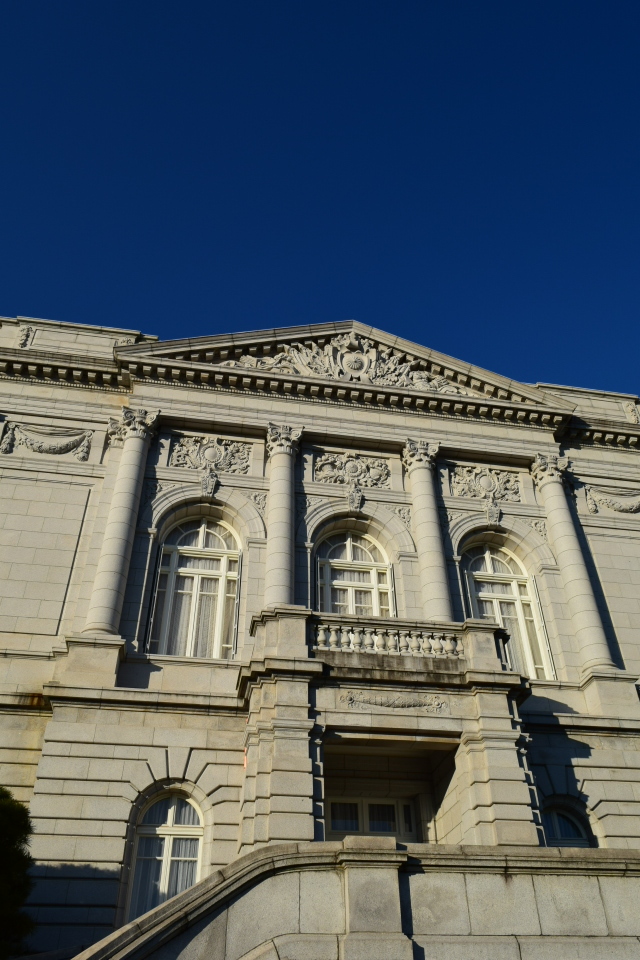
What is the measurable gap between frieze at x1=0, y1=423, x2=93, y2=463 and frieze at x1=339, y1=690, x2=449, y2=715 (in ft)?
36.5

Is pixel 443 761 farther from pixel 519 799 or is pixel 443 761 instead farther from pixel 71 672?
pixel 71 672

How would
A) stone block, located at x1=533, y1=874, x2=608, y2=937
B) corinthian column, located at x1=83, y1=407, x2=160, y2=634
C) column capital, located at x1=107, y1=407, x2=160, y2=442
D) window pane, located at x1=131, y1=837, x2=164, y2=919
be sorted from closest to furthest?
stone block, located at x1=533, y1=874, x2=608, y2=937
window pane, located at x1=131, y1=837, x2=164, y2=919
corinthian column, located at x1=83, y1=407, x2=160, y2=634
column capital, located at x1=107, y1=407, x2=160, y2=442

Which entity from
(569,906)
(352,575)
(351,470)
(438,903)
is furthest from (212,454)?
(569,906)

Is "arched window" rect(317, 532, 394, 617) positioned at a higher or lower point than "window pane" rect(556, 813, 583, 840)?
higher

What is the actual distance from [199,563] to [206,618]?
173 centimetres

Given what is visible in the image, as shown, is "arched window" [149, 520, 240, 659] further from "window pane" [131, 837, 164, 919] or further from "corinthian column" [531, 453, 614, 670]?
"corinthian column" [531, 453, 614, 670]

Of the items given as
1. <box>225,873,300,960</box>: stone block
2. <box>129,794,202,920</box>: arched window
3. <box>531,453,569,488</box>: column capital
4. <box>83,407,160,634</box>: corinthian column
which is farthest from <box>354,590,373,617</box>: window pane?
<box>225,873,300,960</box>: stone block

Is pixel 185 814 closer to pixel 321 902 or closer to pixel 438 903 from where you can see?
pixel 321 902

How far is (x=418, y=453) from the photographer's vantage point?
939 inches

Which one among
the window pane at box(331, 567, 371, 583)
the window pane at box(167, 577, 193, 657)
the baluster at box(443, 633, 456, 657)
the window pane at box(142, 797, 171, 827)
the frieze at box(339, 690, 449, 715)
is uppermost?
the window pane at box(331, 567, 371, 583)

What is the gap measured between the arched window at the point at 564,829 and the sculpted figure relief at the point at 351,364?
42.8 ft

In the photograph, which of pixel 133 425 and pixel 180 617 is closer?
pixel 180 617

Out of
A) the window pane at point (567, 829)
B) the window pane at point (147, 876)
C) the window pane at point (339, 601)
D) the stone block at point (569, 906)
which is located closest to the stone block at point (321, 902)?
the stone block at point (569, 906)

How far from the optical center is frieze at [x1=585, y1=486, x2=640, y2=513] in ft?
82.7
